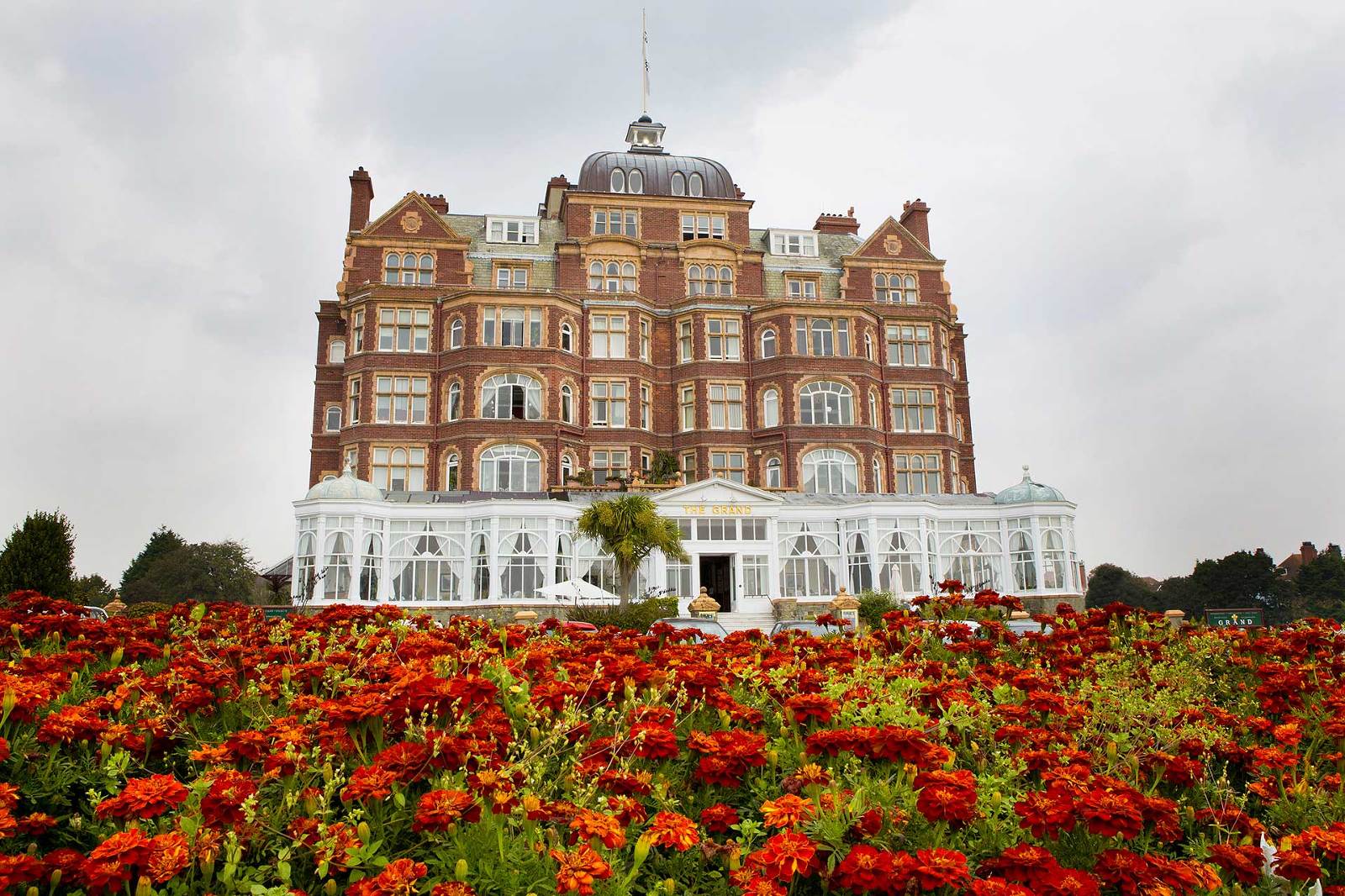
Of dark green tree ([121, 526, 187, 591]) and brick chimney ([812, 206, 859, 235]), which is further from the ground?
brick chimney ([812, 206, 859, 235])

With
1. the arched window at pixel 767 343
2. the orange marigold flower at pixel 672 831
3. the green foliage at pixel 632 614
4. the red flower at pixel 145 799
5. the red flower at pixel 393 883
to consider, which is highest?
the arched window at pixel 767 343

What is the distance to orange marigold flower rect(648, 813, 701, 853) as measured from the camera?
3.90 m

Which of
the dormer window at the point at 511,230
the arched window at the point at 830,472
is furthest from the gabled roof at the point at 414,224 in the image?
the arched window at the point at 830,472

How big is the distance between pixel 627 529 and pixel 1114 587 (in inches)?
2038

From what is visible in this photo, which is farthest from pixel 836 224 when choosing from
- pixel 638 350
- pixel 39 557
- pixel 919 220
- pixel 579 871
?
pixel 579 871

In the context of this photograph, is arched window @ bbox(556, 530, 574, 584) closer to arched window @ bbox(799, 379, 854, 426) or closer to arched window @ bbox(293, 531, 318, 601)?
arched window @ bbox(293, 531, 318, 601)

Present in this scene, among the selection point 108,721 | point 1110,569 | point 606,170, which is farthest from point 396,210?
point 1110,569

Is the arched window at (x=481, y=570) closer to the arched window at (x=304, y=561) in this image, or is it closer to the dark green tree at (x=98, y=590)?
the arched window at (x=304, y=561)

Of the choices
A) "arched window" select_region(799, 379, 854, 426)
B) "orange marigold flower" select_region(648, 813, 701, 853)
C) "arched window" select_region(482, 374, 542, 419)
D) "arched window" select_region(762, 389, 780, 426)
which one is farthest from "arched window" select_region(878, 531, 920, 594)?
"orange marigold flower" select_region(648, 813, 701, 853)

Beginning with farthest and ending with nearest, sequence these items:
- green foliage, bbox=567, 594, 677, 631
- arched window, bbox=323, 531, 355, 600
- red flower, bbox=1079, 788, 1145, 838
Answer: arched window, bbox=323, 531, 355, 600
green foliage, bbox=567, 594, 677, 631
red flower, bbox=1079, 788, 1145, 838

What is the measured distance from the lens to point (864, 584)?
3516 centimetres

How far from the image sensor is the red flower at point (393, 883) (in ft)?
11.7

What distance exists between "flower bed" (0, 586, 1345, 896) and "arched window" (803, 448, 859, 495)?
3313 cm

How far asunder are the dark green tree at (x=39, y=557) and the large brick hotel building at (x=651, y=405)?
10.2m
